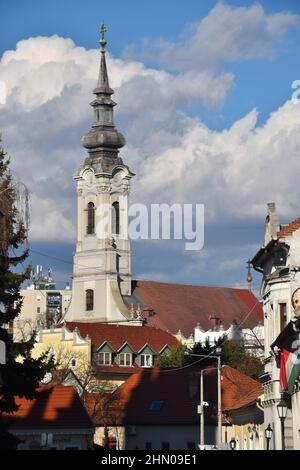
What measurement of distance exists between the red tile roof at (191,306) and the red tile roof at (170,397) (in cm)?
6238

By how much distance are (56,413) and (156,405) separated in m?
23.5

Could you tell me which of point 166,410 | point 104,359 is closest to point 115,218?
point 104,359

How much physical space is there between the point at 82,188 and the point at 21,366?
104218 millimetres

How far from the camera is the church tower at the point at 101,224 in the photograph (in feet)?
471

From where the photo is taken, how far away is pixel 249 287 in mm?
171875

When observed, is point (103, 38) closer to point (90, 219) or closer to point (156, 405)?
point (90, 219)

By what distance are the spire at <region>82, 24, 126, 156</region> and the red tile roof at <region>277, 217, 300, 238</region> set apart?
9625cm

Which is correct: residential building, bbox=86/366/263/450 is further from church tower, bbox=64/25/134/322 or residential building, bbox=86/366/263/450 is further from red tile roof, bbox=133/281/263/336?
red tile roof, bbox=133/281/263/336

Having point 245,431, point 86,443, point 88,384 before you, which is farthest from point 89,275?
point 86,443

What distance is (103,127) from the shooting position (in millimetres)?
145750

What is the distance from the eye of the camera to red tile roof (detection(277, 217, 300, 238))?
4759cm

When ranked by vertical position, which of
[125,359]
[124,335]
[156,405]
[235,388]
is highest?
[124,335]

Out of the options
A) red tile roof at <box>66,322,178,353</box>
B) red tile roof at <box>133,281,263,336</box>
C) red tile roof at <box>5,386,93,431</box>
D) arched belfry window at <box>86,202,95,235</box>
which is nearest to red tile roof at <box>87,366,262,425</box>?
red tile roof at <box>5,386,93,431</box>

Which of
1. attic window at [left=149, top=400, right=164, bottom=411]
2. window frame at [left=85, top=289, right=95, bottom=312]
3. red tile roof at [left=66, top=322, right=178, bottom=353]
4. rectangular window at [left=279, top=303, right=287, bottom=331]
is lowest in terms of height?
rectangular window at [left=279, top=303, right=287, bottom=331]
